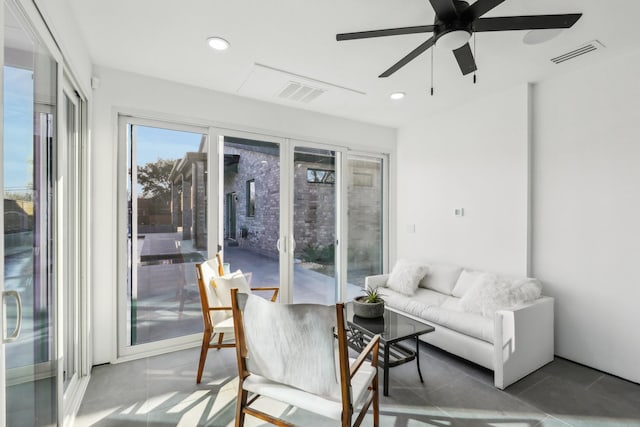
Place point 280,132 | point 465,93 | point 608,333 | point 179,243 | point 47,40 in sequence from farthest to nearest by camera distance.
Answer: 1. point 280,132
2. point 465,93
3. point 179,243
4. point 608,333
5. point 47,40

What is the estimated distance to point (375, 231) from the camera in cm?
473

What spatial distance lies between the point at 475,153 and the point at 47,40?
3.86 meters

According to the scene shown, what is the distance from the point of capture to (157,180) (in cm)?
315

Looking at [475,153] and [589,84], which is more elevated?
[589,84]

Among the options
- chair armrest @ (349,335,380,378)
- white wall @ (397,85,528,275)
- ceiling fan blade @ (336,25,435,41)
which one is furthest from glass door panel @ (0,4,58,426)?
white wall @ (397,85,528,275)

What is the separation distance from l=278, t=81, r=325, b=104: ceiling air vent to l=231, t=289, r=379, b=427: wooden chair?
2.36 metres

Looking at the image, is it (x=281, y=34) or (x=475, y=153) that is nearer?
(x=281, y=34)

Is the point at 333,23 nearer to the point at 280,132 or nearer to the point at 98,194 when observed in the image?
the point at 280,132

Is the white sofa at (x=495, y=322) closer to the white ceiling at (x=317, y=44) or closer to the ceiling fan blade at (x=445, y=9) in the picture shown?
the white ceiling at (x=317, y=44)

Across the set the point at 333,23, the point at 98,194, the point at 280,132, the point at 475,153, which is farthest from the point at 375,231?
the point at 98,194

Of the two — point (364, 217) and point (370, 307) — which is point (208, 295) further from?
point (364, 217)

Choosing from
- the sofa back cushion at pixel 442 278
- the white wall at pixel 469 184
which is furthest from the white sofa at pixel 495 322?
the white wall at pixel 469 184

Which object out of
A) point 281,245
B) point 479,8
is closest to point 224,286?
point 281,245

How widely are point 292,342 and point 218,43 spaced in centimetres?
226
